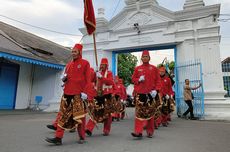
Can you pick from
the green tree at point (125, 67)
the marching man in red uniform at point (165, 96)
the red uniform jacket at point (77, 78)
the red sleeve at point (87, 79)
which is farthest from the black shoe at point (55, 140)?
the green tree at point (125, 67)

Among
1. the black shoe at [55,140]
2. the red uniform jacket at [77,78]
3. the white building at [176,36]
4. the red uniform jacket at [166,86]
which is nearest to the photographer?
the black shoe at [55,140]

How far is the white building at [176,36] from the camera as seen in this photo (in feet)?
29.6

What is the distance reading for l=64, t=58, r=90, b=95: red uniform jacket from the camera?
4109 mm

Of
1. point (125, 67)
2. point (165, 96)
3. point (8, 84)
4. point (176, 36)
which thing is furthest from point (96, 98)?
point (125, 67)

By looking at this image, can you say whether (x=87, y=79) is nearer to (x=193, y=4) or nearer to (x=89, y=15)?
(x=89, y=15)

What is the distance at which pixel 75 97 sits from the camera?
409cm

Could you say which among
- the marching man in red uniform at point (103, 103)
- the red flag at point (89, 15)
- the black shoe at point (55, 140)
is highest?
the red flag at point (89, 15)

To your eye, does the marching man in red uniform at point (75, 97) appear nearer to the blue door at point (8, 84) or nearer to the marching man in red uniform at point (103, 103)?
the marching man in red uniform at point (103, 103)

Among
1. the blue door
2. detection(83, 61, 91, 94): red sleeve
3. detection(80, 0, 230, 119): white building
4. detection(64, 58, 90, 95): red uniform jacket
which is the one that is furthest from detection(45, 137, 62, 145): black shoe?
the blue door

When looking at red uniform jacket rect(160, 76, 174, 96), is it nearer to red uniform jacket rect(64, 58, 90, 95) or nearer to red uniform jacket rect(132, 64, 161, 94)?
red uniform jacket rect(132, 64, 161, 94)

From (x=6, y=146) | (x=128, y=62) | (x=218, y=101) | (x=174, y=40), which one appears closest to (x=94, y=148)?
(x=6, y=146)

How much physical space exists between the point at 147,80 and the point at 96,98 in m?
1.19

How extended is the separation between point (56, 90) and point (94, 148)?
993 cm

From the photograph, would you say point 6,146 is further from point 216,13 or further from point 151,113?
point 216,13
